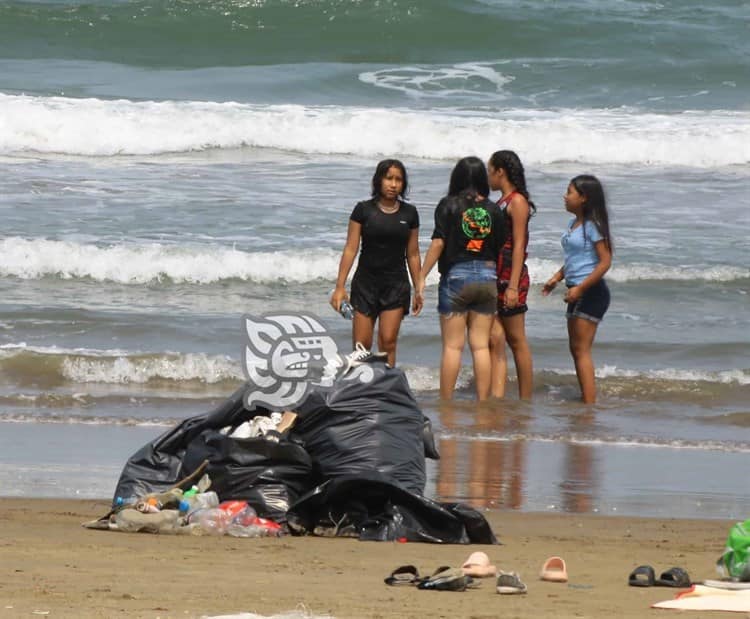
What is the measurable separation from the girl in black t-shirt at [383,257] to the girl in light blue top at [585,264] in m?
0.96

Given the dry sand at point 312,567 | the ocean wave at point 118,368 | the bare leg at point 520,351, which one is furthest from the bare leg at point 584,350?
the dry sand at point 312,567

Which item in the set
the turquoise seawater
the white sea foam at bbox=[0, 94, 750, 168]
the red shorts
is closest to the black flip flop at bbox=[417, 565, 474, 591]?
the turquoise seawater

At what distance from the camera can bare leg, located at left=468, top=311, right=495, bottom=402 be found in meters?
8.65

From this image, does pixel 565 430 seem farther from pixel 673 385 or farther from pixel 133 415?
pixel 133 415

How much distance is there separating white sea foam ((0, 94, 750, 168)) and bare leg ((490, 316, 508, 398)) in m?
9.21

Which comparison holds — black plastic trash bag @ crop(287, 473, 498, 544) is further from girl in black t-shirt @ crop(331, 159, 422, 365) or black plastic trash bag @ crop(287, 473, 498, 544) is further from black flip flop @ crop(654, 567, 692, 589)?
girl in black t-shirt @ crop(331, 159, 422, 365)

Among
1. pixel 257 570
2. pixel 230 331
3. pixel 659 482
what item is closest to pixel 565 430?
pixel 659 482

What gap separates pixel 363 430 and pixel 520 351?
11.6 feet

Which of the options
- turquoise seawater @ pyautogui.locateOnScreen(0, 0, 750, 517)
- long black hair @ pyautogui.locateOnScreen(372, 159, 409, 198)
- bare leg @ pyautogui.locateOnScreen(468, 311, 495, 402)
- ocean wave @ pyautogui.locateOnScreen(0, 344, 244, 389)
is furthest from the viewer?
ocean wave @ pyautogui.locateOnScreen(0, 344, 244, 389)

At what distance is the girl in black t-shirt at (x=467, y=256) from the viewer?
27.6ft

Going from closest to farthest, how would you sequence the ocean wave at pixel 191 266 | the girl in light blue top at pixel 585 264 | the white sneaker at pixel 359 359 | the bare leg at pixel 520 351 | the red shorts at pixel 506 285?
the white sneaker at pixel 359 359, the girl in light blue top at pixel 585 264, the red shorts at pixel 506 285, the bare leg at pixel 520 351, the ocean wave at pixel 191 266

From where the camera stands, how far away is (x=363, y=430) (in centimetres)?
564

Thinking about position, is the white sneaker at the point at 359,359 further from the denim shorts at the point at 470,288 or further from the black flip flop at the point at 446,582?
the denim shorts at the point at 470,288

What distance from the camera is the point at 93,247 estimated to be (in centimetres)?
1284
